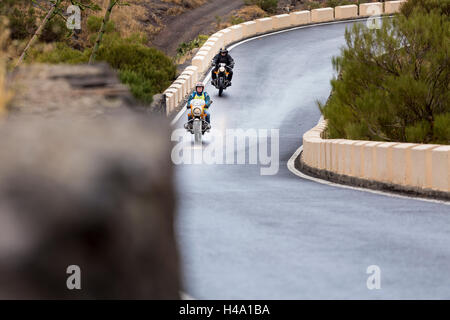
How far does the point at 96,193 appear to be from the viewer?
2748 mm

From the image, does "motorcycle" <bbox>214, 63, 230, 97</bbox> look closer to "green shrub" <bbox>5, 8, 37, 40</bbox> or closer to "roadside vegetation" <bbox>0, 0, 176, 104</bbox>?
"roadside vegetation" <bbox>0, 0, 176, 104</bbox>

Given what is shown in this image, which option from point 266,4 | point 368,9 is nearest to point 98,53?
point 368,9

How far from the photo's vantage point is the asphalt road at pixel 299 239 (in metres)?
7.64

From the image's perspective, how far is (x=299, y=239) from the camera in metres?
10.3

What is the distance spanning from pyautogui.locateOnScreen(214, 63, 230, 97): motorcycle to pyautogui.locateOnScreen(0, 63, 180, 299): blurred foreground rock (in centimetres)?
3166

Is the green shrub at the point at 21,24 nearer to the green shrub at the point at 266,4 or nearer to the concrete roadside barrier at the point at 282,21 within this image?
the concrete roadside barrier at the point at 282,21

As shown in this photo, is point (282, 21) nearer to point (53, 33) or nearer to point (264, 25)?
point (264, 25)

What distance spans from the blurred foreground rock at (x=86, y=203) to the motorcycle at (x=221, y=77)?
31659 mm

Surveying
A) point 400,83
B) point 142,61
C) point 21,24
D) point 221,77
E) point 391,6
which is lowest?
point 400,83

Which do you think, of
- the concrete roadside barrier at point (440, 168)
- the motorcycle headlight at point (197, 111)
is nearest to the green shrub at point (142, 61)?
the motorcycle headlight at point (197, 111)

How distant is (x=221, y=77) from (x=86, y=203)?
108ft

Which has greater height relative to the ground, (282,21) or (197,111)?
(282,21)

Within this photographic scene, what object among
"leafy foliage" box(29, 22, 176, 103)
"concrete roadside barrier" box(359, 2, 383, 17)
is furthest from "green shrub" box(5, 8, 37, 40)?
"concrete roadside barrier" box(359, 2, 383, 17)
